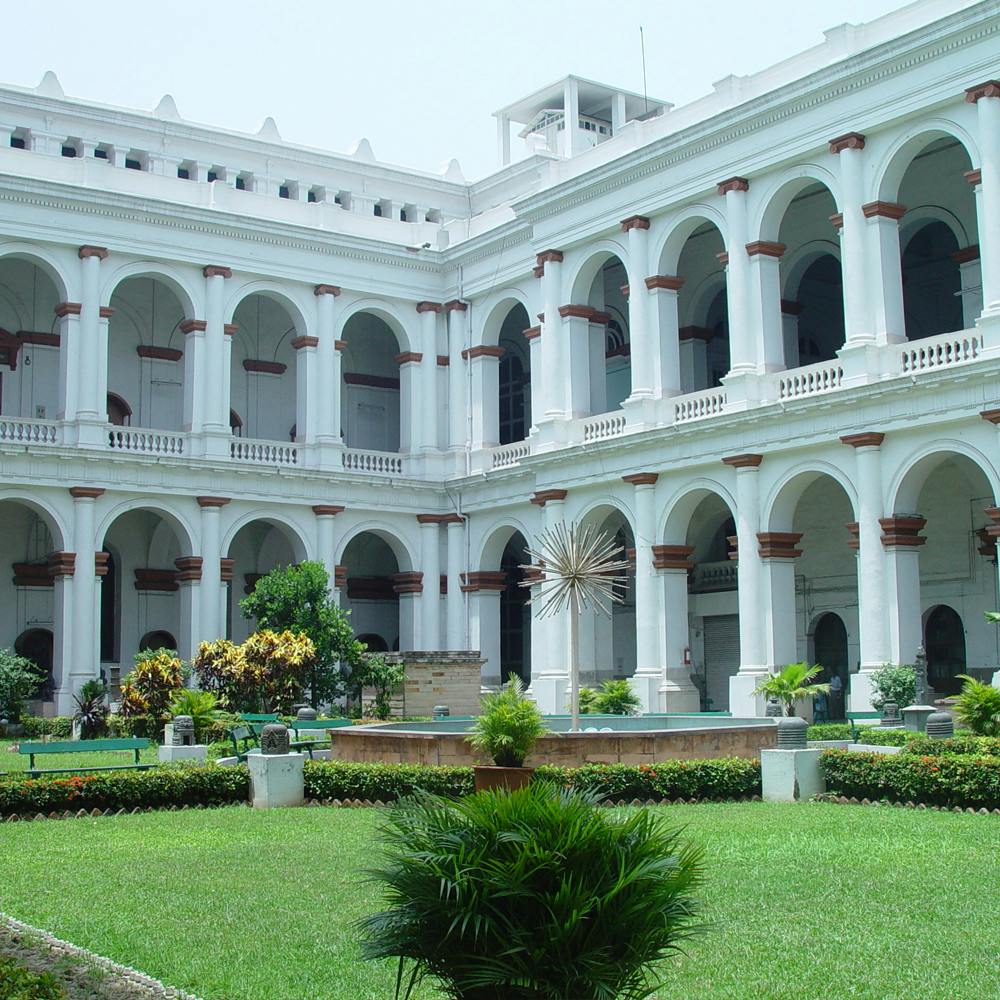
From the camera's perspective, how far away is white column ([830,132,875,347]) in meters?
25.4

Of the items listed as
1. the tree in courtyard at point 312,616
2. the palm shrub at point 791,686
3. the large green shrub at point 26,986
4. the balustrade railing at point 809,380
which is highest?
the balustrade railing at point 809,380

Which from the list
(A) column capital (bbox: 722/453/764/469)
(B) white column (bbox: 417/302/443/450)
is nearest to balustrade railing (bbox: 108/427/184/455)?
(B) white column (bbox: 417/302/443/450)

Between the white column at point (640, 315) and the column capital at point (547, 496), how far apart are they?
3.08 meters

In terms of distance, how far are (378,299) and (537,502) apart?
23.7 ft

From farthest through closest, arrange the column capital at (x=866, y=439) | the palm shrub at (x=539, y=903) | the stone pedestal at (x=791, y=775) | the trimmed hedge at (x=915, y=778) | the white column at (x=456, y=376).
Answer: the white column at (x=456, y=376), the column capital at (x=866, y=439), the stone pedestal at (x=791, y=775), the trimmed hedge at (x=915, y=778), the palm shrub at (x=539, y=903)

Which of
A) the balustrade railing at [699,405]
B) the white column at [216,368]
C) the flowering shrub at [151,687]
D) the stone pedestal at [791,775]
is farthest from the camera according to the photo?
the white column at [216,368]

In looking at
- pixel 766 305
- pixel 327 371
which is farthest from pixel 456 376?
pixel 766 305

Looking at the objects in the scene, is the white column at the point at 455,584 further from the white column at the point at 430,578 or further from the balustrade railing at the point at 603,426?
the balustrade railing at the point at 603,426

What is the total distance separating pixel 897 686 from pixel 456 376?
16.2m

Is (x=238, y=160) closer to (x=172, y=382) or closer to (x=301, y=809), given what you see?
(x=172, y=382)

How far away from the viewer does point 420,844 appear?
581 cm

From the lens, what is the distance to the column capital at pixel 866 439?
25.1 m

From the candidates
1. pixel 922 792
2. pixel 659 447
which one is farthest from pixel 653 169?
pixel 922 792

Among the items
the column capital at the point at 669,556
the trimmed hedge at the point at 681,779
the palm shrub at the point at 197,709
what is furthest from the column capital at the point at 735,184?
the trimmed hedge at the point at 681,779
